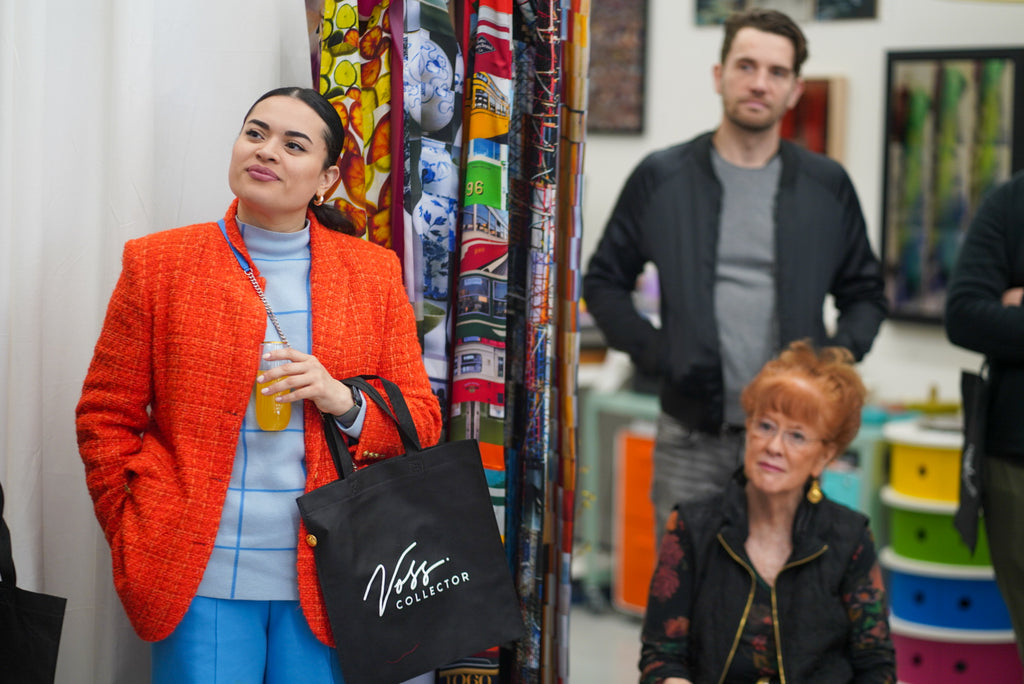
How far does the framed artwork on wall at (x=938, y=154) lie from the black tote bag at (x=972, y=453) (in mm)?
1451

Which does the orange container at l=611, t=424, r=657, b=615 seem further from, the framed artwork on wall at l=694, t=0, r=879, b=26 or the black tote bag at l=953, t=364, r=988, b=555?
the black tote bag at l=953, t=364, r=988, b=555

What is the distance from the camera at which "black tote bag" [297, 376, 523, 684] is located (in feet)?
4.83

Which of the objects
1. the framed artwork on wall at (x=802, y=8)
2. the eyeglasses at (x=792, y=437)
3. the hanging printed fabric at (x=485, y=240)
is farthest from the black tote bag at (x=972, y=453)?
the framed artwork on wall at (x=802, y=8)

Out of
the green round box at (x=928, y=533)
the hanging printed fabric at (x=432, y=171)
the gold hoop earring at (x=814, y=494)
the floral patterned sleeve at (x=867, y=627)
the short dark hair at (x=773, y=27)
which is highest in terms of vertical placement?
the short dark hair at (x=773, y=27)

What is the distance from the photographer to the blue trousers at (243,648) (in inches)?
57.4

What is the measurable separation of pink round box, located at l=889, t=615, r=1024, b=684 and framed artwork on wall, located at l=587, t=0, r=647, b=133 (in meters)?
2.21

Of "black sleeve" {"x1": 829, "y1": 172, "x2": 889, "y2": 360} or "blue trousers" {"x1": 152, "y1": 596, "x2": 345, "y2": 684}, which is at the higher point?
"black sleeve" {"x1": 829, "y1": 172, "x2": 889, "y2": 360}

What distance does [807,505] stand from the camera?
→ 2.00m

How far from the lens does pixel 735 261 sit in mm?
2418

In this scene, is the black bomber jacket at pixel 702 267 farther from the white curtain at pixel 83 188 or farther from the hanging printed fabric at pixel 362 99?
the white curtain at pixel 83 188

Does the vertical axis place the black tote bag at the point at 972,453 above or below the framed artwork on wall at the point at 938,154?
below

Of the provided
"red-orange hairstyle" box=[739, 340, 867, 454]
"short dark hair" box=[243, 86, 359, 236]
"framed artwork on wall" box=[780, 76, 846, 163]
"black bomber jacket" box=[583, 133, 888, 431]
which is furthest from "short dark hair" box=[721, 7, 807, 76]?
"framed artwork on wall" box=[780, 76, 846, 163]

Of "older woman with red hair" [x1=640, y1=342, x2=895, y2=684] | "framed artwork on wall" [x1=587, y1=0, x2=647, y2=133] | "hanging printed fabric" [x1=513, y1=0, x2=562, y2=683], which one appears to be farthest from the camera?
"framed artwork on wall" [x1=587, y1=0, x2=647, y2=133]

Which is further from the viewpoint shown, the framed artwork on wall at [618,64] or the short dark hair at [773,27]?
the framed artwork on wall at [618,64]
